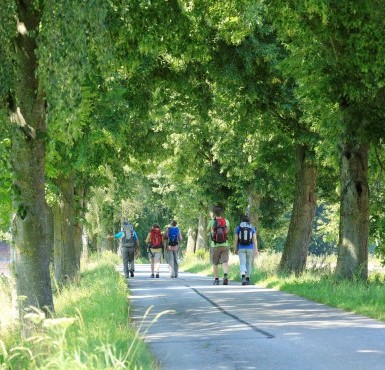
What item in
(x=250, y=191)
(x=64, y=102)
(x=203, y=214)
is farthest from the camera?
(x=203, y=214)

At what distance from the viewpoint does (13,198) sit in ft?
43.2

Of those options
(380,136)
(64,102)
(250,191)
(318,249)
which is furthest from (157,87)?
(318,249)

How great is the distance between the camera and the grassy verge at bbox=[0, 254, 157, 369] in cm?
590

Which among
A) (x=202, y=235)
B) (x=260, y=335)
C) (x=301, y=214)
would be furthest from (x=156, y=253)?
(x=202, y=235)

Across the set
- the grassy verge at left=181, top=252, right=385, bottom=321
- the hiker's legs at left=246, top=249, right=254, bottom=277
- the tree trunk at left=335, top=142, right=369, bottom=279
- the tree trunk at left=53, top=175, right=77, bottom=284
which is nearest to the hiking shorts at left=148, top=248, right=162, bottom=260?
the grassy verge at left=181, top=252, right=385, bottom=321

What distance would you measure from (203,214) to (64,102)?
44.7m

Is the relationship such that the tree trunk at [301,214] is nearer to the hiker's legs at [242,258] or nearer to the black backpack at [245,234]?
the hiker's legs at [242,258]

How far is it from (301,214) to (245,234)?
11.6 ft

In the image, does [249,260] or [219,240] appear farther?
[219,240]

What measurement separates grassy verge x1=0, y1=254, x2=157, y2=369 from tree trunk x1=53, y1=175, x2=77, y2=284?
927cm

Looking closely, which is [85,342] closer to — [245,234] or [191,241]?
[245,234]

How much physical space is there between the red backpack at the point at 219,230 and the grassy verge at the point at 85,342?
7778mm

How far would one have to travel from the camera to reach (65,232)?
89.9 feet

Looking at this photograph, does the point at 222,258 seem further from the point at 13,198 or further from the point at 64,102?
the point at 64,102
